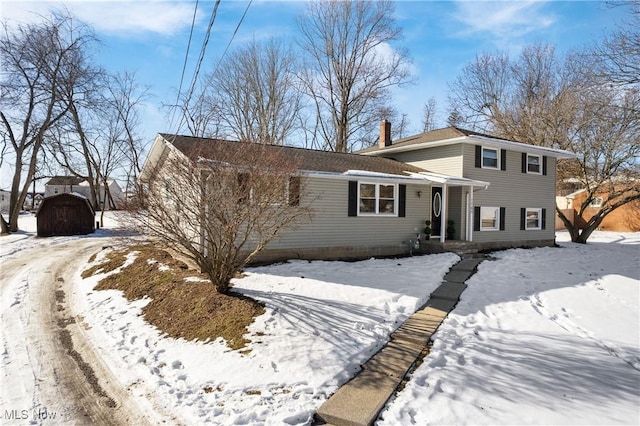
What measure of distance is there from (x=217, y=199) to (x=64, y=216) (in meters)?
17.1

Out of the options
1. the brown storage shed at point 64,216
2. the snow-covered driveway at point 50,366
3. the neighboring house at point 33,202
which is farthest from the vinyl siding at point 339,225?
the neighboring house at point 33,202

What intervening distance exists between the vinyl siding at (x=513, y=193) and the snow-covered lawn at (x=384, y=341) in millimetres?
6577

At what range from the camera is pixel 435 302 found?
7.52 m

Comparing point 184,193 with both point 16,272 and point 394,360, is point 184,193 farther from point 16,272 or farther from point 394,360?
point 16,272

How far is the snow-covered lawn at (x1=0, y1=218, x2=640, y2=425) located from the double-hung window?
7.30 m

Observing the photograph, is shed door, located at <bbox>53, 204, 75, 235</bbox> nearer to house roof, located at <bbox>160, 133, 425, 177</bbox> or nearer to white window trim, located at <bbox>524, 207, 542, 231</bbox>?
house roof, located at <bbox>160, 133, 425, 177</bbox>

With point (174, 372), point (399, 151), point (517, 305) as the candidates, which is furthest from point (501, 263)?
point (174, 372)

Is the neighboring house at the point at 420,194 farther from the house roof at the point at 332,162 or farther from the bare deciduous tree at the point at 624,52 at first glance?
the bare deciduous tree at the point at 624,52

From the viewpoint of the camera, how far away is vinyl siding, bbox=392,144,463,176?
14961 millimetres

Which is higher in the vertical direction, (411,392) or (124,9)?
(124,9)

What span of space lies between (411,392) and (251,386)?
1.83m

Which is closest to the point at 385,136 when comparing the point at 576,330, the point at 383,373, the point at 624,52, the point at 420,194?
the point at 420,194

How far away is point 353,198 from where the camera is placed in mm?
12172

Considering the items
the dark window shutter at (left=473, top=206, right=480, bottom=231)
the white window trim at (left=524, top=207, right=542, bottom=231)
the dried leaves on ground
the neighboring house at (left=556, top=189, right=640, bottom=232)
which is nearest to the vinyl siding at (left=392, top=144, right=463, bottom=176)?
the dark window shutter at (left=473, top=206, right=480, bottom=231)
